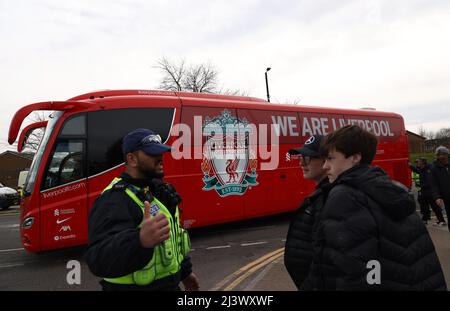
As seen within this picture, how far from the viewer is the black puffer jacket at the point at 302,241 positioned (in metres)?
2.05

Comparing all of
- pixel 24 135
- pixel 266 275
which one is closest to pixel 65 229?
pixel 24 135

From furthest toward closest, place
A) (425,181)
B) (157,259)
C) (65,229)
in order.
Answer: (425,181), (65,229), (157,259)

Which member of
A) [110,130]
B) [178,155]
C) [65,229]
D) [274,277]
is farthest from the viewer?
[178,155]

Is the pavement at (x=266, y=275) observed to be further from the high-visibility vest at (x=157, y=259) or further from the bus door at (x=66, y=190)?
the bus door at (x=66, y=190)

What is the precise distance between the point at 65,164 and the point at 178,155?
2.19 meters

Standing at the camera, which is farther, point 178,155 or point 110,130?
point 178,155

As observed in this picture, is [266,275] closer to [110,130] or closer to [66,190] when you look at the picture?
[66,190]

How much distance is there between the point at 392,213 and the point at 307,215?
0.56m

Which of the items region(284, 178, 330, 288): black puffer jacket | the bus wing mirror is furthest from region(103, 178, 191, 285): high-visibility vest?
the bus wing mirror

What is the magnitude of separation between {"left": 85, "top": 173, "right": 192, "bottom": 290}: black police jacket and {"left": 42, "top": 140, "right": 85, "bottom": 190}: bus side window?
4.65 metres

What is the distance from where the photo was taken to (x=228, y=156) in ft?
25.8

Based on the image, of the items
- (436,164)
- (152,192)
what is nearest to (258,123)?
(436,164)

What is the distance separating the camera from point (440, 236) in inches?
277

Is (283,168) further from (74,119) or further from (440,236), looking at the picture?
(74,119)
